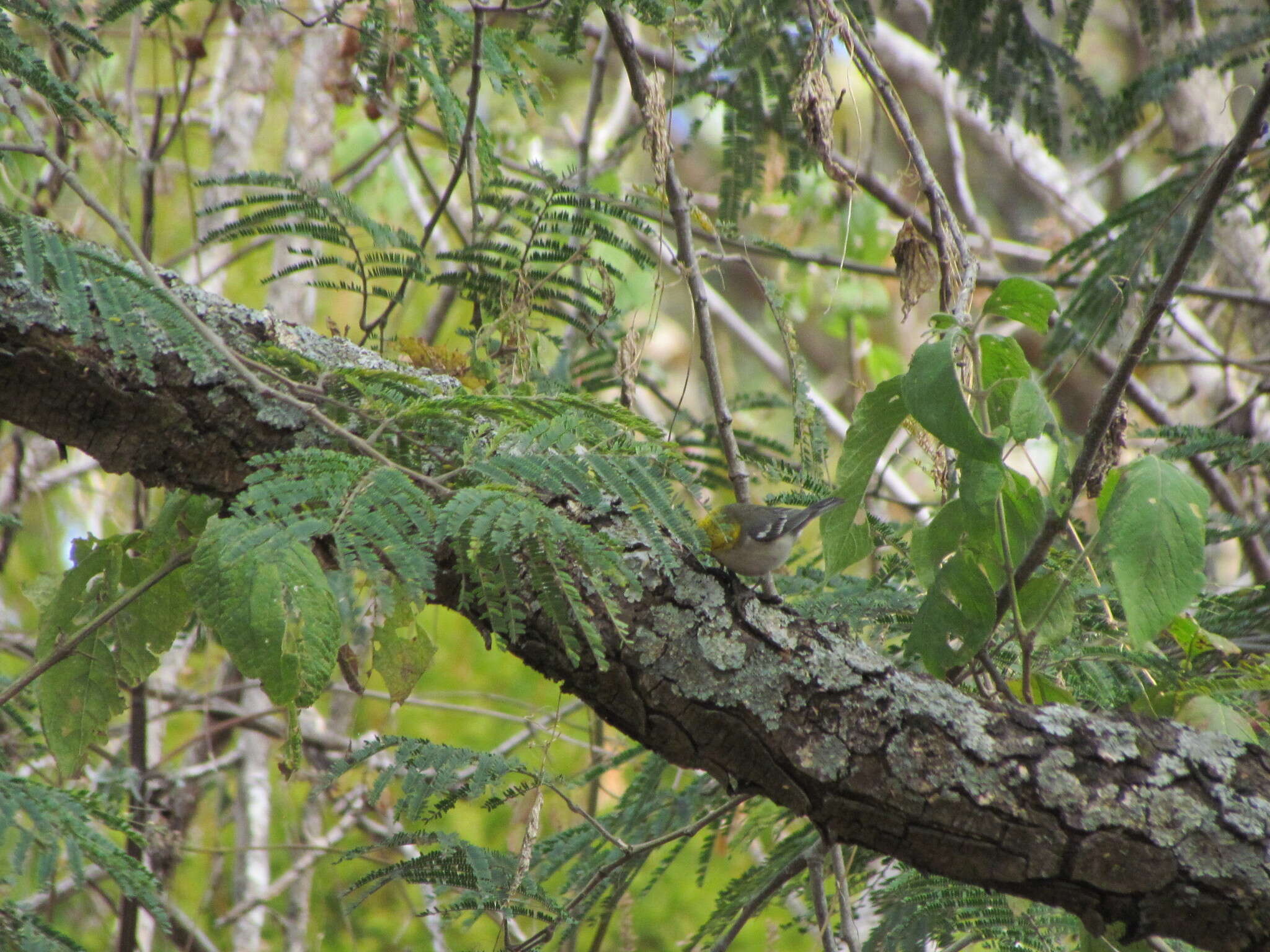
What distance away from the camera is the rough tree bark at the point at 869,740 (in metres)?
1.59

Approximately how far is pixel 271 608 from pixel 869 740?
98cm

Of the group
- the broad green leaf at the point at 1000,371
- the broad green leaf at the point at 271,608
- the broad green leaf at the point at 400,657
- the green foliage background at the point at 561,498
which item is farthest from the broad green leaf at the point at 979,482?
the broad green leaf at the point at 400,657

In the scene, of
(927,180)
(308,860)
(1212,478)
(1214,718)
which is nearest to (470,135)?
(927,180)

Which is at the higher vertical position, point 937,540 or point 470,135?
point 470,135

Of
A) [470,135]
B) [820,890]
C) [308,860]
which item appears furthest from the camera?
[308,860]

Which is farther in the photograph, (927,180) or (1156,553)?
(927,180)

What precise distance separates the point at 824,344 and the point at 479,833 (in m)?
7.08

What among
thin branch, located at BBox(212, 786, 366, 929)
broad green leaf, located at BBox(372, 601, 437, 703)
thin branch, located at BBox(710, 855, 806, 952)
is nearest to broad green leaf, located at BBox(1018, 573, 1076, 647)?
thin branch, located at BBox(710, 855, 806, 952)

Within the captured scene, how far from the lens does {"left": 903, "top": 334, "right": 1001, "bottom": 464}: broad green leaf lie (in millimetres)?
1490

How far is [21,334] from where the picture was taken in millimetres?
1722

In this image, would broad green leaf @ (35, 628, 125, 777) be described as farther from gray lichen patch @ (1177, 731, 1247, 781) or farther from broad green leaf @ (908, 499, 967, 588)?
gray lichen patch @ (1177, 731, 1247, 781)

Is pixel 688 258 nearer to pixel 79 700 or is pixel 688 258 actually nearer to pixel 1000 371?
pixel 1000 371

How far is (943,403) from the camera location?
1.50 metres

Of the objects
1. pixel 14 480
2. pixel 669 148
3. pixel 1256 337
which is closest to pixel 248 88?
pixel 14 480
